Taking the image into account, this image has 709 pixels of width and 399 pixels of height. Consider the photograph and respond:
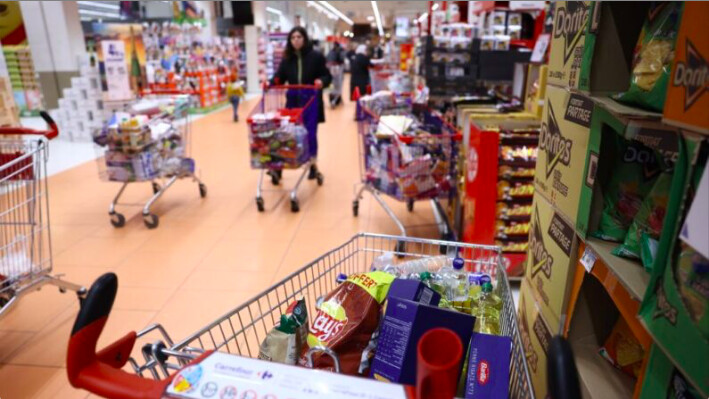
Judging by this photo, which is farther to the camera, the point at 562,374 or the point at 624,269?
the point at 624,269

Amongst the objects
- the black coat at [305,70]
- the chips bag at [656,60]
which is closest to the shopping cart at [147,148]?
the black coat at [305,70]

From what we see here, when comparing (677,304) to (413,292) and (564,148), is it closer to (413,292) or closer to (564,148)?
(413,292)

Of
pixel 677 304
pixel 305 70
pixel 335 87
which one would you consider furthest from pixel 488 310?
pixel 335 87

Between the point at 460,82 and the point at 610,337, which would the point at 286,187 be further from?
the point at 610,337

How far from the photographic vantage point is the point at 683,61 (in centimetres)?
91

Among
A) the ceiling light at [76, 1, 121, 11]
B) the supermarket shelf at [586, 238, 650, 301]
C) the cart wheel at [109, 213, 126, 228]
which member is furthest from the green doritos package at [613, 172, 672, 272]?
the ceiling light at [76, 1, 121, 11]

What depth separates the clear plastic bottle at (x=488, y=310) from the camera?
148 cm

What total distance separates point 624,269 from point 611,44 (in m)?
0.63

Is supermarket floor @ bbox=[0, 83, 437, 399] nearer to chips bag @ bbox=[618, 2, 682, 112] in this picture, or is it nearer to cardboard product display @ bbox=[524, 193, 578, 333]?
cardboard product display @ bbox=[524, 193, 578, 333]

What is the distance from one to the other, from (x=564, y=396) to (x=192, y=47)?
42.5ft

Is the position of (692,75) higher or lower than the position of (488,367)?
higher

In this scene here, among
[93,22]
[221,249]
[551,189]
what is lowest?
[221,249]

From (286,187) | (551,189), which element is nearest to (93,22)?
(286,187)

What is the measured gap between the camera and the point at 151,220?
4281mm
